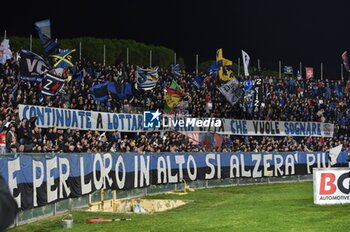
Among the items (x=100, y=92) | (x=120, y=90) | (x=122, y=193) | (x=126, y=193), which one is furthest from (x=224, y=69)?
(x=122, y=193)

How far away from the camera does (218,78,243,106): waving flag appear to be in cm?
4781

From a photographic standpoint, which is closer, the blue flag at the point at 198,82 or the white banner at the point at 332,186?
the white banner at the point at 332,186

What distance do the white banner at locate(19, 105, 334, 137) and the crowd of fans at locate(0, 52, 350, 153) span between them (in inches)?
20.8

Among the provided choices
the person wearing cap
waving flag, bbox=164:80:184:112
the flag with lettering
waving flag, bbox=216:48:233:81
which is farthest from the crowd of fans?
waving flag, bbox=216:48:233:81

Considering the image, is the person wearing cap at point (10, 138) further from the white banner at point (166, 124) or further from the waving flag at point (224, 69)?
the waving flag at point (224, 69)

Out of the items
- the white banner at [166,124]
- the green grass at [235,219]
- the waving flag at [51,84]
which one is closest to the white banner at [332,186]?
the green grass at [235,219]

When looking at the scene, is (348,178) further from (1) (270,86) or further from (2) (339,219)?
(1) (270,86)

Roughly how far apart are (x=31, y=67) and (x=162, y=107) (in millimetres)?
14601

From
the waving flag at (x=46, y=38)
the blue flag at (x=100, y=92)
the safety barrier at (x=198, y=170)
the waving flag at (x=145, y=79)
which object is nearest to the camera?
the safety barrier at (x=198, y=170)

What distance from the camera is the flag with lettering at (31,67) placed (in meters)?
28.3

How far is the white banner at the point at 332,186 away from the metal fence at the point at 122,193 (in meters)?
8.41

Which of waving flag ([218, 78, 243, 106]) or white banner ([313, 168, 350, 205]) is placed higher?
waving flag ([218, 78, 243, 106])

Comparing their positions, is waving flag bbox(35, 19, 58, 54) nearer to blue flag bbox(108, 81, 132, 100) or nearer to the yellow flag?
blue flag bbox(108, 81, 132, 100)

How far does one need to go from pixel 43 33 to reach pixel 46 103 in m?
4.73
